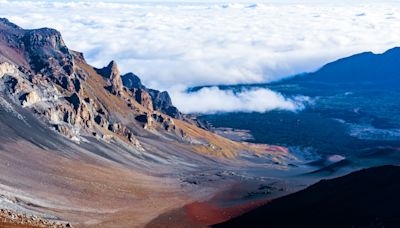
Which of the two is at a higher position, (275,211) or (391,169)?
(391,169)

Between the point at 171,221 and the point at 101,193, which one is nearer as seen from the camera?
the point at 171,221

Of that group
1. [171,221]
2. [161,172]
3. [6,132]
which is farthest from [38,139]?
[171,221]

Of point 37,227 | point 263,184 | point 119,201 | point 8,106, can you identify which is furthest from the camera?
point 263,184

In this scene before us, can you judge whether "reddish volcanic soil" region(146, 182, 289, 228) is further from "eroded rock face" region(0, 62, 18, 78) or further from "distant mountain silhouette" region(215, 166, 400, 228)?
"eroded rock face" region(0, 62, 18, 78)

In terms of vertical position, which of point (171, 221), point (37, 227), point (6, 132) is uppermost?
point (6, 132)

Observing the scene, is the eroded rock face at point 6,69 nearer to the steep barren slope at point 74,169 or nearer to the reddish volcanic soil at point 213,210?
the steep barren slope at point 74,169

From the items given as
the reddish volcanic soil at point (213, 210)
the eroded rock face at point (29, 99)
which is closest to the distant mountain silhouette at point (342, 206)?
the reddish volcanic soil at point (213, 210)

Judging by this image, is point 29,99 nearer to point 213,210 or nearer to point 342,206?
point 213,210

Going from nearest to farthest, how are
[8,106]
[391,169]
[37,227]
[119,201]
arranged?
[37,227], [391,169], [119,201], [8,106]

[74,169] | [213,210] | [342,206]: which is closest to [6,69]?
[74,169]

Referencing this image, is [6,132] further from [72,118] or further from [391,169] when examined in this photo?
[391,169]
